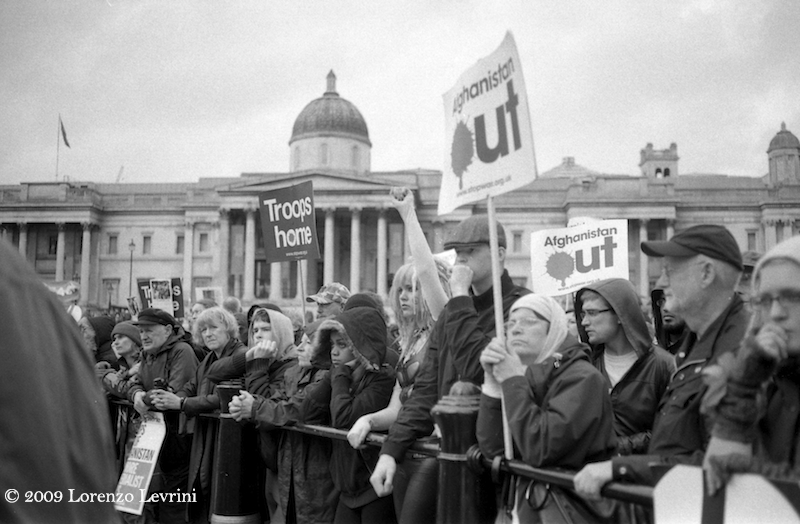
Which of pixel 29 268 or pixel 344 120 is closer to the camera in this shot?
pixel 29 268

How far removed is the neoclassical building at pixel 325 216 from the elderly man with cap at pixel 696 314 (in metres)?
50.1

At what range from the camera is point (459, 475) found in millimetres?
3588

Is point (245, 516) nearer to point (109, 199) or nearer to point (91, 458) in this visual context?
point (91, 458)

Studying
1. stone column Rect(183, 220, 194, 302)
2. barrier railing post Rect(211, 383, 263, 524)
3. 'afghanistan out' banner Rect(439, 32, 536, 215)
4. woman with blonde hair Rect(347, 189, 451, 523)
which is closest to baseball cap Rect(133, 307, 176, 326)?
barrier railing post Rect(211, 383, 263, 524)

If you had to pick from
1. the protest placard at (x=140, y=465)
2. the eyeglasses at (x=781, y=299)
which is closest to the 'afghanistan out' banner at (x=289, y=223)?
the protest placard at (x=140, y=465)

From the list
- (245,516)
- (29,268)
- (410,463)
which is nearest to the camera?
(29,268)

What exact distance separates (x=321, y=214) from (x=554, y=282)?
1914 inches

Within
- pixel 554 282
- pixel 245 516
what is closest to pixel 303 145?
pixel 554 282

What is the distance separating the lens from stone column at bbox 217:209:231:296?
57.8 metres

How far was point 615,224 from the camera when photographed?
405 inches

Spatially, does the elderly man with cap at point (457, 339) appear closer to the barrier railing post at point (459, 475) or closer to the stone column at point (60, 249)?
the barrier railing post at point (459, 475)

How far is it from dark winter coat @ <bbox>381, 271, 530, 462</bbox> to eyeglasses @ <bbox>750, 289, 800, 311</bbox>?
168cm

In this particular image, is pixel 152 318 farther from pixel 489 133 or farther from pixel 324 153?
pixel 324 153

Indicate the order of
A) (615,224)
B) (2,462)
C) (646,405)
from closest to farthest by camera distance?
(2,462), (646,405), (615,224)
